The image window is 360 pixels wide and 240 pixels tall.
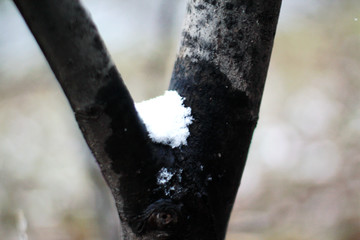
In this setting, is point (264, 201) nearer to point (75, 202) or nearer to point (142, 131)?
point (75, 202)

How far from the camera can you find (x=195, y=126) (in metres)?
0.64

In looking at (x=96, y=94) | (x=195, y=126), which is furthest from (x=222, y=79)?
(x=96, y=94)

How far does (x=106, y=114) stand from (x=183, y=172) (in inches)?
5.7

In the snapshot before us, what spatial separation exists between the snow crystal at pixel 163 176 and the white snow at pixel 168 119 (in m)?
Answer: 0.04

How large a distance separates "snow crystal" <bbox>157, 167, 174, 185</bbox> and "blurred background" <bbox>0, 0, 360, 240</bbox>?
1.72 m

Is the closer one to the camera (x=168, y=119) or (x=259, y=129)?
(x=168, y=119)

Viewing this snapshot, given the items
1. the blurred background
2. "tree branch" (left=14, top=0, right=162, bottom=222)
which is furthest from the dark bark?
the blurred background

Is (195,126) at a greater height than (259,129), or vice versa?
(259,129)

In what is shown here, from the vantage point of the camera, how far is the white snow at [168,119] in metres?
0.61

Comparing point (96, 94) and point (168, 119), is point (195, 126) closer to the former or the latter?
point (168, 119)

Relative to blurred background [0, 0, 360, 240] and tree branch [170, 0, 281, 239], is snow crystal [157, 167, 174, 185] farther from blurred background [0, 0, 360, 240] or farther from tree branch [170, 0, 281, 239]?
blurred background [0, 0, 360, 240]

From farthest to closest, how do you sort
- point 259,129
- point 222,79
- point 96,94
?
point 259,129 < point 222,79 < point 96,94

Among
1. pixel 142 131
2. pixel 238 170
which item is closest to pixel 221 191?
pixel 238 170

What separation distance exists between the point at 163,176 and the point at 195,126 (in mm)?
89
